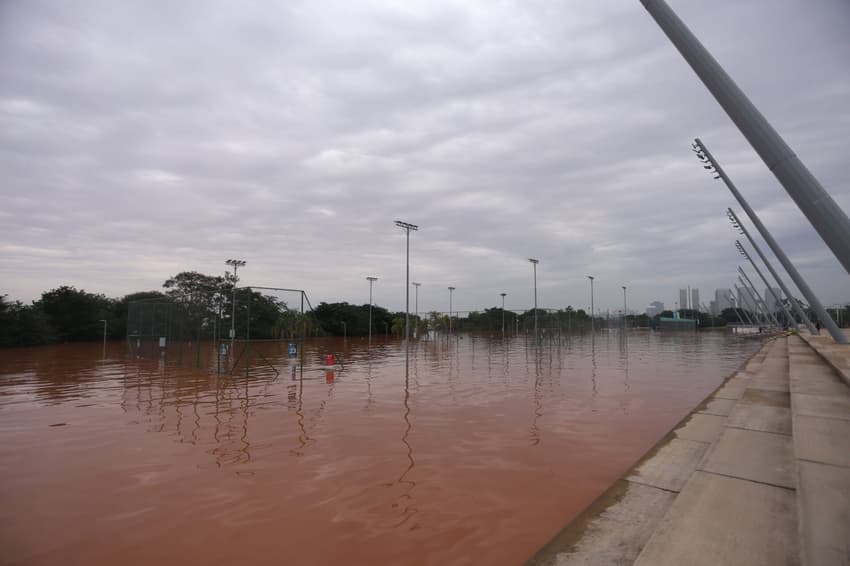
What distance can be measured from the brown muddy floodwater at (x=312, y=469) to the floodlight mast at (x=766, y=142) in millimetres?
4091

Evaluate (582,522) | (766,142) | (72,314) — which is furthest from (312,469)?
(72,314)

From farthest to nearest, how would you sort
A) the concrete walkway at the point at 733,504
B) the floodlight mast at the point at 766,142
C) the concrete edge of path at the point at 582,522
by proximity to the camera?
1. the floodlight mast at the point at 766,142
2. the concrete edge of path at the point at 582,522
3. the concrete walkway at the point at 733,504

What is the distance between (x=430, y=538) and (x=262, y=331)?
90.4 feet

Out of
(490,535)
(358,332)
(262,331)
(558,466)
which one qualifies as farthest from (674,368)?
A: (358,332)

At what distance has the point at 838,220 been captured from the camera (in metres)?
5.16

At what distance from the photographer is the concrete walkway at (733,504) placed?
3.53 metres

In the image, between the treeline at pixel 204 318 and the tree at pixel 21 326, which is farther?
the tree at pixel 21 326

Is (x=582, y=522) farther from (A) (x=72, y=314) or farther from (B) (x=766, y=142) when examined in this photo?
(A) (x=72, y=314)

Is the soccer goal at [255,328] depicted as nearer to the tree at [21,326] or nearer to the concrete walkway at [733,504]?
the concrete walkway at [733,504]

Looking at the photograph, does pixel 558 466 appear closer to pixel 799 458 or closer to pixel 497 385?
pixel 799 458

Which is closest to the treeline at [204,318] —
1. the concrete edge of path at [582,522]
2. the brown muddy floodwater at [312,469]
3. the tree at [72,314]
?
the tree at [72,314]

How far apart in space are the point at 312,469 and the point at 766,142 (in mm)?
7866

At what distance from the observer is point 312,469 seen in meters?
6.67

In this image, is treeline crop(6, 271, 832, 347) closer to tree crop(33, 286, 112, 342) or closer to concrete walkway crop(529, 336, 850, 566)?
tree crop(33, 286, 112, 342)
